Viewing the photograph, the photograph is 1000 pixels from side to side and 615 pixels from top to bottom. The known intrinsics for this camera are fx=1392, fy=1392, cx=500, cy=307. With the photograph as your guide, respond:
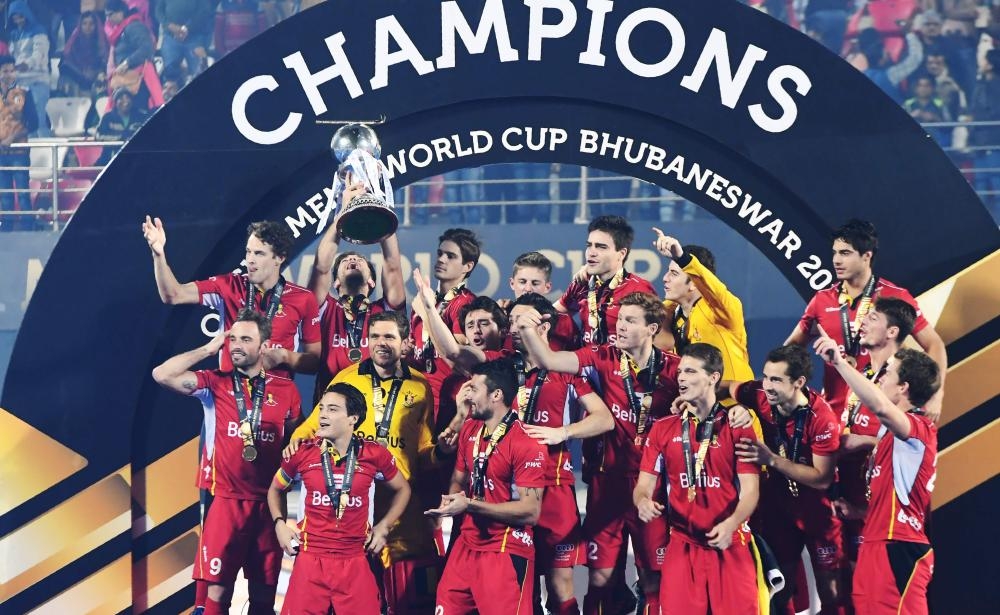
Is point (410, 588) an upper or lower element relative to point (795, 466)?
lower

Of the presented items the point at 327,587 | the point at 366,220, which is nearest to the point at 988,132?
the point at 366,220

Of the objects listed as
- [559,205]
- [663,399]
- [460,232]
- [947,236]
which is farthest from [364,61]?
[559,205]

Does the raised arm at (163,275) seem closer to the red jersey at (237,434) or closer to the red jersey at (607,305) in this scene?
the red jersey at (237,434)

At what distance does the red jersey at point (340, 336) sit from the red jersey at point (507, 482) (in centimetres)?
110

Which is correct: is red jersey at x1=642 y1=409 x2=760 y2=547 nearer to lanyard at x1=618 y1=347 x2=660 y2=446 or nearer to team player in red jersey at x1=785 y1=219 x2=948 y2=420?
lanyard at x1=618 y1=347 x2=660 y2=446

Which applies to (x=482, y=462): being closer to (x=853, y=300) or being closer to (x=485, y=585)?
(x=485, y=585)

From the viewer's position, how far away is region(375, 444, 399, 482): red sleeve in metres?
6.80

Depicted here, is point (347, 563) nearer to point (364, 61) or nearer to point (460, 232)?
point (460, 232)

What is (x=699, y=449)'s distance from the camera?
660cm

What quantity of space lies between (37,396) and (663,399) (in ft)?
11.0

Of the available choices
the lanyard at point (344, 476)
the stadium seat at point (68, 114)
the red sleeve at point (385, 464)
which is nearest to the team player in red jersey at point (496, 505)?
the red sleeve at point (385, 464)

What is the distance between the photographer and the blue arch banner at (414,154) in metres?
7.51

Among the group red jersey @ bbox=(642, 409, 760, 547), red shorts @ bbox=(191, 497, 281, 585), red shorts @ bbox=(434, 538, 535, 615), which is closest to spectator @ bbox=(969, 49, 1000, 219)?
red jersey @ bbox=(642, 409, 760, 547)

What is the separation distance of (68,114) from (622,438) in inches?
339
